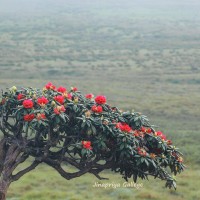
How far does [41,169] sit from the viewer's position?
906 inches

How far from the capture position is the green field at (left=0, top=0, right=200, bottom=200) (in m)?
20.3

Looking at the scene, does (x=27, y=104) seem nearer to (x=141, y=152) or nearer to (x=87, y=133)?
(x=87, y=133)

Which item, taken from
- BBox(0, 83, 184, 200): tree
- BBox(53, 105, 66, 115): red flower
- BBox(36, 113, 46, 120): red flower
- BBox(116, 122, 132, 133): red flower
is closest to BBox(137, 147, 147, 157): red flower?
BBox(0, 83, 184, 200): tree

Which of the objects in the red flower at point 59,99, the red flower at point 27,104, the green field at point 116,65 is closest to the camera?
the red flower at point 27,104

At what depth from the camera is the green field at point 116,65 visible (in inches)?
801

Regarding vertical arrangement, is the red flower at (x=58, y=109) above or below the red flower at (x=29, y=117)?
above

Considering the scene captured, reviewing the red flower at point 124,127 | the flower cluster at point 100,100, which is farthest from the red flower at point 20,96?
the red flower at point 124,127

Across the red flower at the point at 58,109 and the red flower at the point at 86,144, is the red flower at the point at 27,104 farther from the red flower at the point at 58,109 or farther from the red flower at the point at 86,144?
the red flower at the point at 86,144

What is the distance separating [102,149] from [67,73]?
144ft

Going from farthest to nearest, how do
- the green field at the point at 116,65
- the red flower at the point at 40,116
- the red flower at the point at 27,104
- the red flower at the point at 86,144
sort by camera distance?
the green field at the point at 116,65, the red flower at the point at 27,104, the red flower at the point at 86,144, the red flower at the point at 40,116

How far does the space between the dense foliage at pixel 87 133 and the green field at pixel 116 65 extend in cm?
744

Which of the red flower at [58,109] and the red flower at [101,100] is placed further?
the red flower at [101,100]

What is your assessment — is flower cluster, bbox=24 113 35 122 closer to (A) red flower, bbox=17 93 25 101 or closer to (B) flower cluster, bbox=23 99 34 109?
(B) flower cluster, bbox=23 99 34 109

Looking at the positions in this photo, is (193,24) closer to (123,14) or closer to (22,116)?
(123,14)
